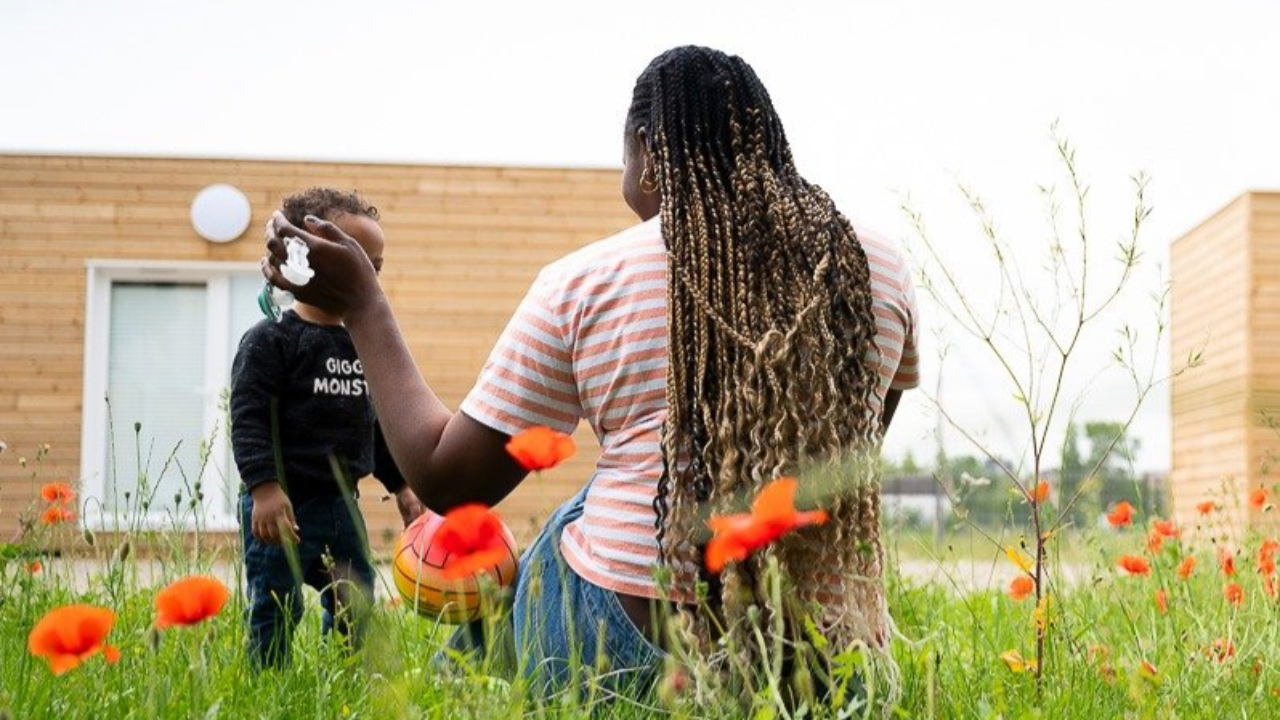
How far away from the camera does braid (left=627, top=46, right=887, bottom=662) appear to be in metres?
2.06

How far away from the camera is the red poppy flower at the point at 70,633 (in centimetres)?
158

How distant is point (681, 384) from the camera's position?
209 cm

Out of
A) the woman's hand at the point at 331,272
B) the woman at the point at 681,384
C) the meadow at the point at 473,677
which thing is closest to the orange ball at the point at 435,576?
the meadow at the point at 473,677

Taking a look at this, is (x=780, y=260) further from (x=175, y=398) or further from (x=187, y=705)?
(x=175, y=398)

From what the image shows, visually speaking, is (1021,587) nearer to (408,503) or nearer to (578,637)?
(578,637)

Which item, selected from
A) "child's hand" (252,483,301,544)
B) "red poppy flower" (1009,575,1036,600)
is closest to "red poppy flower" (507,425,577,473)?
"red poppy flower" (1009,575,1036,600)

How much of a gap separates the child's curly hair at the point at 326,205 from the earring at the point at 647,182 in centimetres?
147

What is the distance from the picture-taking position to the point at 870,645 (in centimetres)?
218

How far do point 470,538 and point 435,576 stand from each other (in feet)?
3.30

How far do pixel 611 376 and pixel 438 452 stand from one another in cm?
27

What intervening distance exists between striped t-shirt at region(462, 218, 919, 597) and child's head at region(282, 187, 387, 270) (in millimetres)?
1317

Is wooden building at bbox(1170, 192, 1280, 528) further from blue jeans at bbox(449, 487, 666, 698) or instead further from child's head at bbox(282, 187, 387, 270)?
blue jeans at bbox(449, 487, 666, 698)

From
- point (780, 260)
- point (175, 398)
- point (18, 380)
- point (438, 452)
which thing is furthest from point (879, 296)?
point (18, 380)

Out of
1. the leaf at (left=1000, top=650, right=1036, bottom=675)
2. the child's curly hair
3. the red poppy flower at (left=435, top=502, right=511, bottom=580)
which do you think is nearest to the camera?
the red poppy flower at (left=435, top=502, right=511, bottom=580)
